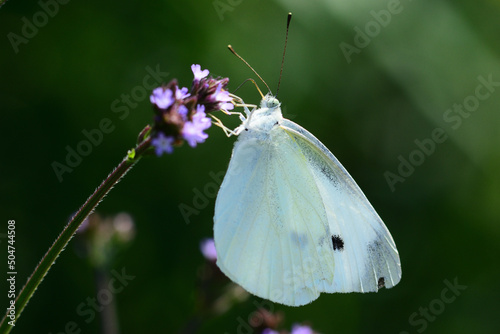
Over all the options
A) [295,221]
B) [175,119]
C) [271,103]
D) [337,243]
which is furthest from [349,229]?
[175,119]

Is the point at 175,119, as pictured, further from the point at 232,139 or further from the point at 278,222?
the point at 232,139

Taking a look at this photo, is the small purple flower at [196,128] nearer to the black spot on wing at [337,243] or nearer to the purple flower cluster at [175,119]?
the purple flower cluster at [175,119]

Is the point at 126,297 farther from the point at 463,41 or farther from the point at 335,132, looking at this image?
the point at 463,41

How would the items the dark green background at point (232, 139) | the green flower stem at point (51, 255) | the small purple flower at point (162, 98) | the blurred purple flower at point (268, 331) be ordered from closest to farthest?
the green flower stem at point (51, 255)
the small purple flower at point (162, 98)
the blurred purple flower at point (268, 331)
the dark green background at point (232, 139)

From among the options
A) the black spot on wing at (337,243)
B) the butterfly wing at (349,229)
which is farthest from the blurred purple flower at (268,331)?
the black spot on wing at (337,243)

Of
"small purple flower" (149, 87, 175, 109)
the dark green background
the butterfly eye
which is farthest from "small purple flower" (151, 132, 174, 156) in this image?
the dark green background

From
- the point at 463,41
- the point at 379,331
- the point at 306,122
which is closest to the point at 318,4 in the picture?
the point at 306,122
